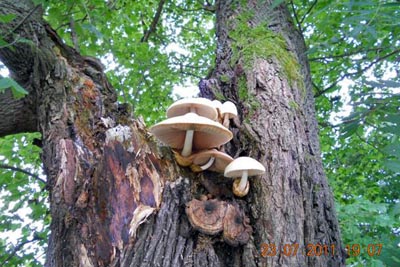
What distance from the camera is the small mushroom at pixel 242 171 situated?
6.49ft

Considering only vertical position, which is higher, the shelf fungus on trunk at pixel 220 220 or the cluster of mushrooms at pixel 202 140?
the cluster of mushrooms at pixel 202 140

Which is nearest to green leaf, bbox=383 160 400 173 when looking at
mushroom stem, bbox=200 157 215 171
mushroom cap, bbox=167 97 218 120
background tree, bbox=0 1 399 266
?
background tree, bbox=0 1 399 266

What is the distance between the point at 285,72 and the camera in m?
2.93

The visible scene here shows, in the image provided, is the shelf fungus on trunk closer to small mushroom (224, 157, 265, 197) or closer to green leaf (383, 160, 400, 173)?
small mushroom (224, 157, 265, 197)

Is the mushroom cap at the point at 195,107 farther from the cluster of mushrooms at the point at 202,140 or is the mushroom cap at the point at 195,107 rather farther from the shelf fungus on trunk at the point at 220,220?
the shelf fungus on trunk at the point at 220,220

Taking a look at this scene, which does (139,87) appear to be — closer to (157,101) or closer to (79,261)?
(157,101)

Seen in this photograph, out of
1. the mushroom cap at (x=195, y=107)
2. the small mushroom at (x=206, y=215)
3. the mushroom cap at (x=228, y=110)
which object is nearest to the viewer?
the small mushroom at (x=206, y=215)

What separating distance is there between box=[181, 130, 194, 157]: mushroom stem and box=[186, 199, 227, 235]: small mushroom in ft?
1.13

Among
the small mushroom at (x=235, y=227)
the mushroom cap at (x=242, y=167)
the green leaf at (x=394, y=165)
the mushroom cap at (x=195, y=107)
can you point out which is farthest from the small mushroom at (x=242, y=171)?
the green leaf at (x=394, y=165)

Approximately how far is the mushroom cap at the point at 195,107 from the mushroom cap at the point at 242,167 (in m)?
0.42

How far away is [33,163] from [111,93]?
4.44 meters

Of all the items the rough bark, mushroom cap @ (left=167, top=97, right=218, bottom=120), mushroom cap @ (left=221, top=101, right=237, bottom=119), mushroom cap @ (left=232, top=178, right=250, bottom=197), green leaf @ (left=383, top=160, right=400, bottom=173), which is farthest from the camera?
mushroom cap @ (left=221, top=101, right=237, bottom=119)

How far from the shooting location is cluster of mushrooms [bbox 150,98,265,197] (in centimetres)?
198

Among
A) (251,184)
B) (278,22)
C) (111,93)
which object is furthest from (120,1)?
(251,184)
